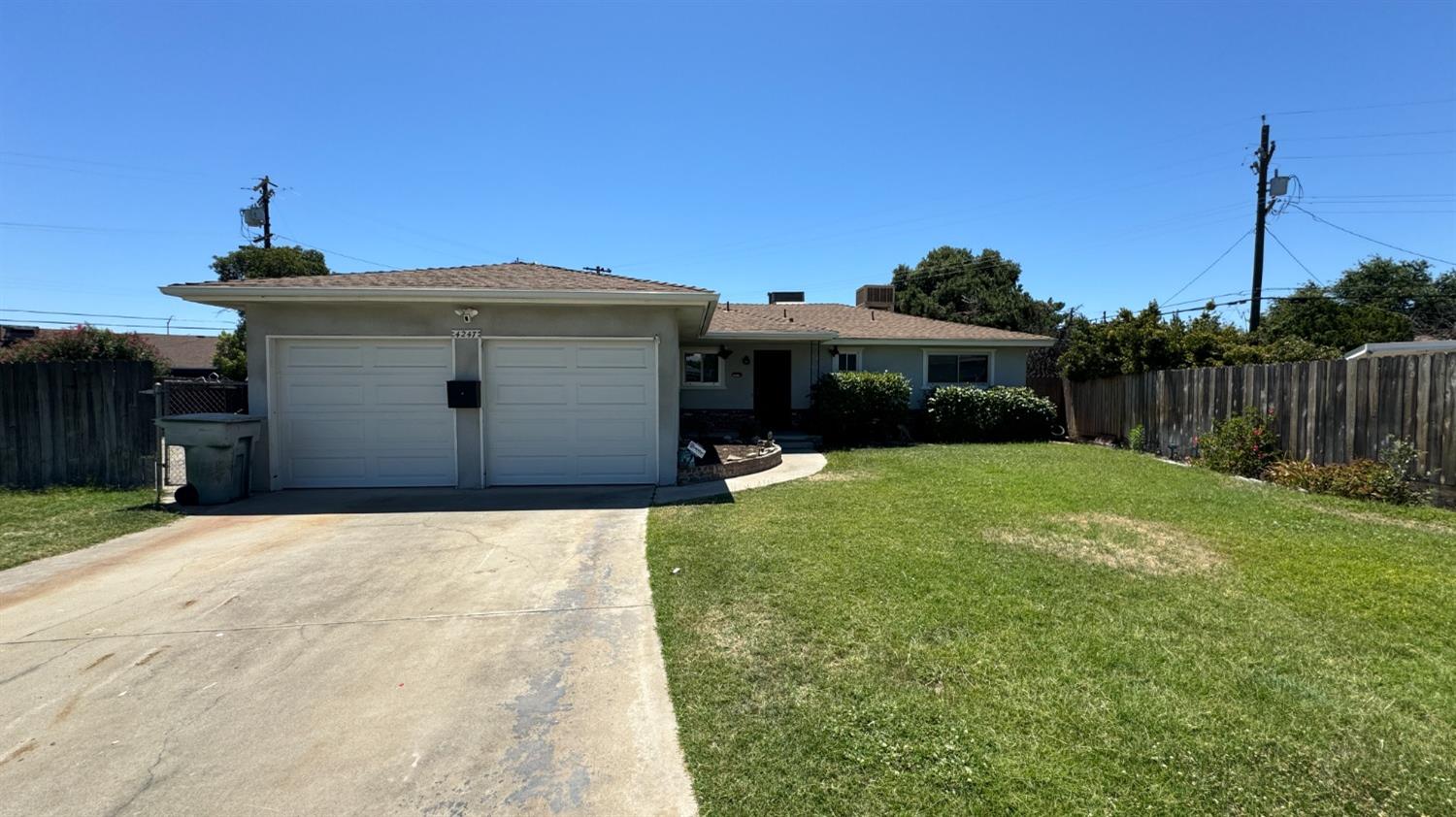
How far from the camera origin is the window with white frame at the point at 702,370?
16688 millimetres

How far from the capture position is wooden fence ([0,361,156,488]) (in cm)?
910

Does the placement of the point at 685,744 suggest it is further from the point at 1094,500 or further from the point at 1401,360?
the point at 1401,360

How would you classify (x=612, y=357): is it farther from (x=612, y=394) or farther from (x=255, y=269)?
(x=255, y=269)

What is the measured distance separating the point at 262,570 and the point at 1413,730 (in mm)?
7243

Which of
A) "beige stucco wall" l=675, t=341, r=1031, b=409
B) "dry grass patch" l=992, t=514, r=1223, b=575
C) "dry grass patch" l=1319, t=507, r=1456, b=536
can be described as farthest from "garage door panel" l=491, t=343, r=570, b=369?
"dry grass patch" l=1319, t=507, r=1456, b=536

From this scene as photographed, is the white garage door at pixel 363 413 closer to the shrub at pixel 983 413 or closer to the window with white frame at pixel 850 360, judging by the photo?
the window with white frame at pixel 850 360

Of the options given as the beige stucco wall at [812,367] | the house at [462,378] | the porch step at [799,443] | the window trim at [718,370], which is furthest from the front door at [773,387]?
the house at [462,378]

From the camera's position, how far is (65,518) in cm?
733

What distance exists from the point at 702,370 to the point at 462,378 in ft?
26.9

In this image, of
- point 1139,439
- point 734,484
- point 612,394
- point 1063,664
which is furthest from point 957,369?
point 1063,664

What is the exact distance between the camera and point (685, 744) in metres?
2.85

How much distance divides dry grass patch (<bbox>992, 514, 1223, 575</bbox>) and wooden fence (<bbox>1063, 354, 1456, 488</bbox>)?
3.93 meters

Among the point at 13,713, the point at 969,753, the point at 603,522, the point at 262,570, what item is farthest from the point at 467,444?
the point at 969,753

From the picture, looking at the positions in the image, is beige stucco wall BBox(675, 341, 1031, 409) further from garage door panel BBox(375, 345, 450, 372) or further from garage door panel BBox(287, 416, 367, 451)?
garage door panel BBox(287, 416, 367, 451)
